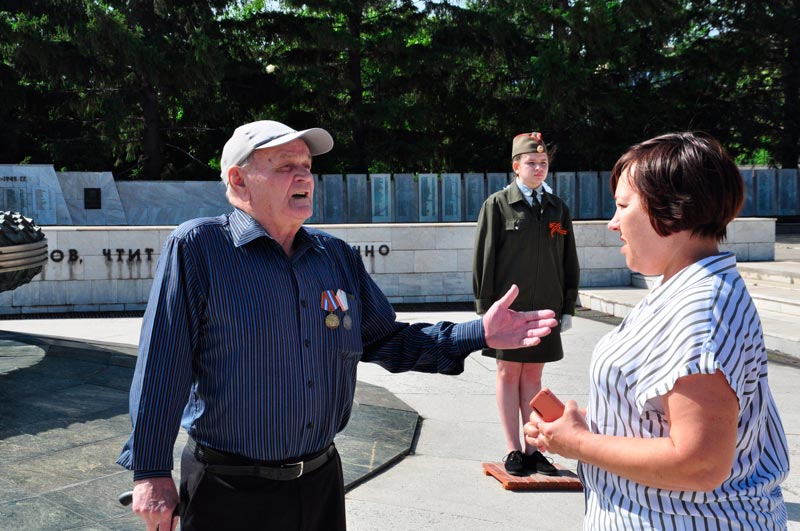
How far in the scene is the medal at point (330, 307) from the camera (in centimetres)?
230

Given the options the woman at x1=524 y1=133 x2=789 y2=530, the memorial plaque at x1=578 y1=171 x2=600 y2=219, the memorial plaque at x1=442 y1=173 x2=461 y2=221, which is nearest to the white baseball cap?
the woman at x1=524 y1=133 x2=789 y2=530

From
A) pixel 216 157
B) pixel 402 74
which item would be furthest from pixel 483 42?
pixel 216 157

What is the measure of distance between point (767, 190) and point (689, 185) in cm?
2546

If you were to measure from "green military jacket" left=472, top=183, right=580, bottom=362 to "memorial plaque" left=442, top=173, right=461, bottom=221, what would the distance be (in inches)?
724

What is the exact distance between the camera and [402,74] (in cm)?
2542

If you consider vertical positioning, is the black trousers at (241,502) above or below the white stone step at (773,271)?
above

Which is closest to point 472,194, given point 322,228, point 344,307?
point 322,228

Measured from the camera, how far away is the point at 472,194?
23109 mm

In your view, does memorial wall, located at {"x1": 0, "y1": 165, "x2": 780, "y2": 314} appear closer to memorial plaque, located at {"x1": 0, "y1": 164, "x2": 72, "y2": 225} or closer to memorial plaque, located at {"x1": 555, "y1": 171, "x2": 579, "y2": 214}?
memorial plaque, located at {"x1": 0, "y1": 164, "x2": 72, "y2": 225}

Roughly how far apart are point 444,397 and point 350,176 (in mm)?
17169

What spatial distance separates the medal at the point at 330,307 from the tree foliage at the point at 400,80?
2008cm

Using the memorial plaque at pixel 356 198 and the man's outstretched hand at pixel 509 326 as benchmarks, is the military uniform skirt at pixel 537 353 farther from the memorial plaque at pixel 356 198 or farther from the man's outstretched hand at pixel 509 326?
the memorial plaque at pixel 356 198

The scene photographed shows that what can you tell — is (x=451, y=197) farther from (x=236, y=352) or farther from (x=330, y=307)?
(x=236, y=352)

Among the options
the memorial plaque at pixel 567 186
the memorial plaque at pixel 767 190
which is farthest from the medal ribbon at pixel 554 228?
the memorial plaque at pixel 767 190
